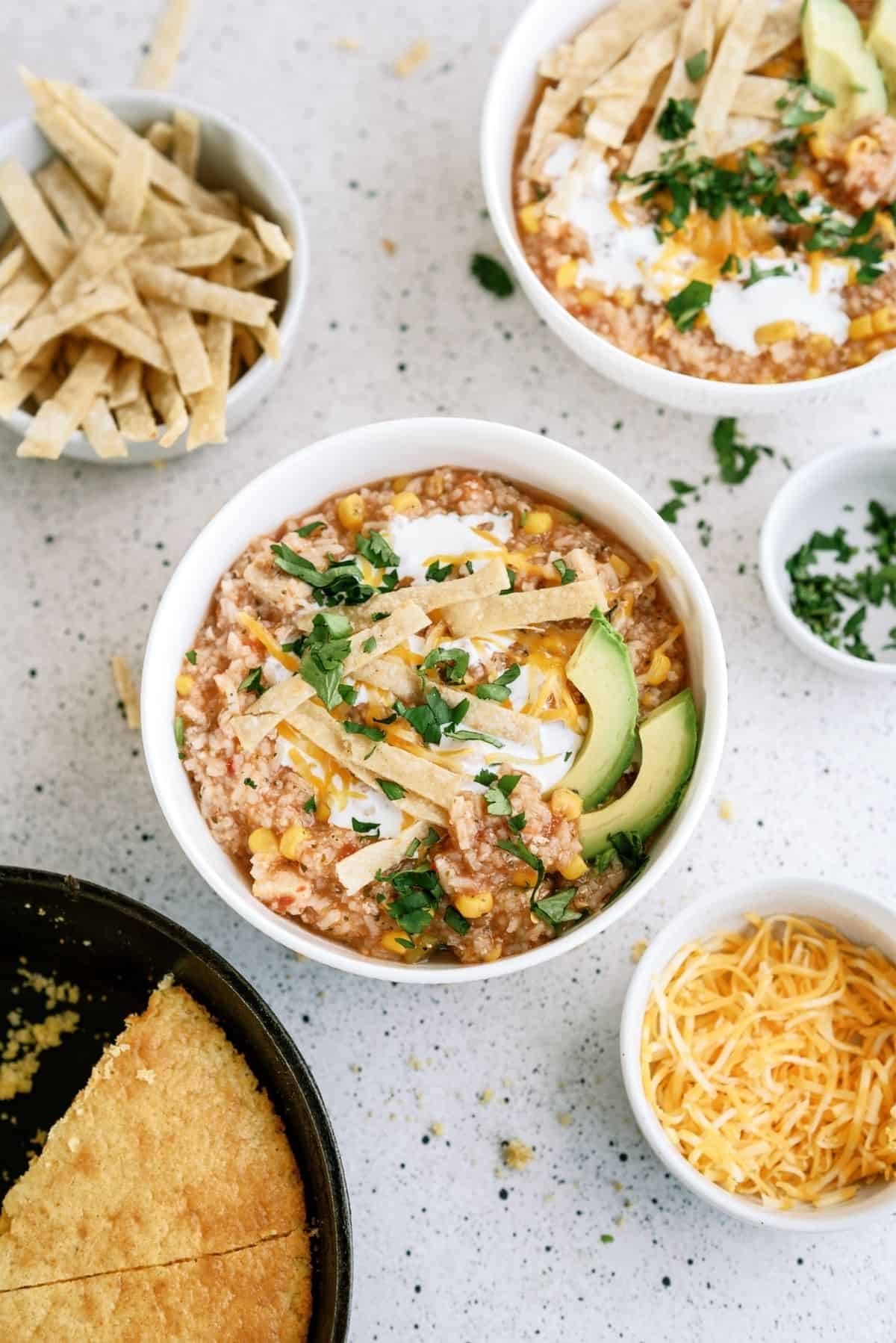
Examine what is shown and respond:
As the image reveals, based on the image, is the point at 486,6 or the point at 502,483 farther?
the point at 486,6

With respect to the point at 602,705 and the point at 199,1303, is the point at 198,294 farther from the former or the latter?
the point at 199,1303

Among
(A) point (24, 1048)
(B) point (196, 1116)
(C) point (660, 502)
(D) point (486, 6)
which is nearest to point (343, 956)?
(B) point (196, 1116)

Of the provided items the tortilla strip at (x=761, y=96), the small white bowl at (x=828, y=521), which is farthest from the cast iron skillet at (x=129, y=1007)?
the tortilla strip at (x=761, y=96)

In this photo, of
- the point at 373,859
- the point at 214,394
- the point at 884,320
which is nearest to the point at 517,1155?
the point at 373,859

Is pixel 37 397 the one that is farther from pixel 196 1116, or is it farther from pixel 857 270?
pixel 857 270

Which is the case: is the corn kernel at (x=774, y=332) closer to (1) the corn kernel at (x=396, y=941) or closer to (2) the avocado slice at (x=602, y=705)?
(2) the avocado slice at (x=602, y=705)

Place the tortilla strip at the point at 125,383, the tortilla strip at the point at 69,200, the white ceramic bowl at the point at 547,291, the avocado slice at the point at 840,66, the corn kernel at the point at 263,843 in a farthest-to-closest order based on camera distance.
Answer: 1. the tortilla strip at the point at 69,200
2. the tortilla strip at the point at 125,383
3. the avocado slice at the point at 840,66
4. the white ceramic bowl at the point at 547,291
5. the corn kernel at the point at 263,843

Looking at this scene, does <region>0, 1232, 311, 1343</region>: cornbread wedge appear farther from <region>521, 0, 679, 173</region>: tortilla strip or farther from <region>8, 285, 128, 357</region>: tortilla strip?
<region>521, 0, 679, 173</region>: tortilla strip

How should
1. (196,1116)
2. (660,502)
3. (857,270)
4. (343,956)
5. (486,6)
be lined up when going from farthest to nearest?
Answer: 1. (486,6)
2. (660,502)
3. (857,270)
4. (196,1116)
5. (343,956)
